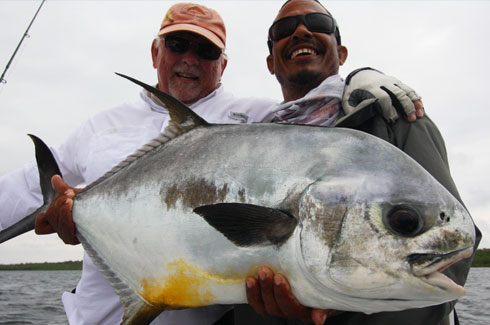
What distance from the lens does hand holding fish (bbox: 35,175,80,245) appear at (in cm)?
245

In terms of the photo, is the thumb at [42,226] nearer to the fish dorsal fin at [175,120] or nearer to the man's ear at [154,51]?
the fish dorsal fin at [175,120]

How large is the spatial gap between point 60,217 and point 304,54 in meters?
1.85

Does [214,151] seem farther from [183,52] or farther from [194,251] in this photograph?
[183,52]

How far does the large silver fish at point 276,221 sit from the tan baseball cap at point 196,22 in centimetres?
125

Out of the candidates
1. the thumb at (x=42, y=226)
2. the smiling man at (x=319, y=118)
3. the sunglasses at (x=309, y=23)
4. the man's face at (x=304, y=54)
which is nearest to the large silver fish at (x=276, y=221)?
the smiling man at (x=319, y=118)

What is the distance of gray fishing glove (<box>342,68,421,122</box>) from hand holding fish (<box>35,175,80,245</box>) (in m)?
1.64

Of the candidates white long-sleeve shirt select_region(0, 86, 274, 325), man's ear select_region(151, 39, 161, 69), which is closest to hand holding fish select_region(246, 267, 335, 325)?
white long-sleeve shirt select_region(0, 86, 274, 325)

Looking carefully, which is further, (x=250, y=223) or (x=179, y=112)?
(x=179, y=112)

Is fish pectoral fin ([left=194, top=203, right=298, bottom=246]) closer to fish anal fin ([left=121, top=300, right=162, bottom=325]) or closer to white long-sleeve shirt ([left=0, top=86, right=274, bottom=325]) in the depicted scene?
fish anal fin ([left=121, top=300, right=162, bottom=325])

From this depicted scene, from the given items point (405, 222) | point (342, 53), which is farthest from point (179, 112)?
point (342, 53)

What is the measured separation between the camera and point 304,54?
116 inches

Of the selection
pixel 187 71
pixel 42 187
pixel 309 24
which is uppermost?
pixel 309 24

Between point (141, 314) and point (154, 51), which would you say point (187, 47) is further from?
point (141, 314)

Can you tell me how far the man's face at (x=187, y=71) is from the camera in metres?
3.29
